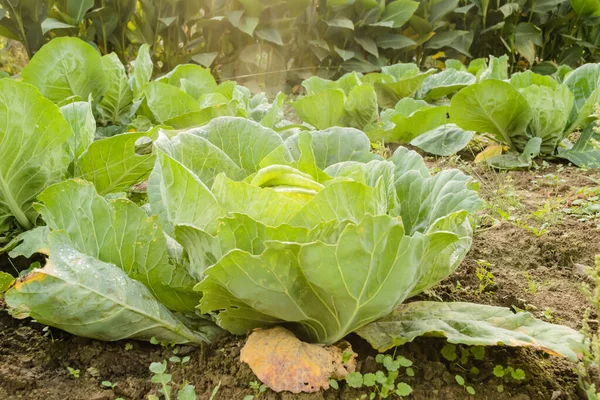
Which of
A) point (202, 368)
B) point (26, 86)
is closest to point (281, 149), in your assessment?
point (202, 368)

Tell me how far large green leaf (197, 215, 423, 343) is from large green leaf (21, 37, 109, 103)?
1.99 meters

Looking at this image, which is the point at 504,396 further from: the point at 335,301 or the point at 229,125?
the point at 229,125

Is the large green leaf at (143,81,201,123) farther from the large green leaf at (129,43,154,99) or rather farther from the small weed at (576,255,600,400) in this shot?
the small weed at (576,255,600,400)

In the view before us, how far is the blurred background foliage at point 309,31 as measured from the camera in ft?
20.4

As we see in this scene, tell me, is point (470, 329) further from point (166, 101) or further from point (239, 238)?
point (166, 101)

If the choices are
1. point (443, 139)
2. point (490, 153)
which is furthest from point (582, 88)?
point (443, 139)

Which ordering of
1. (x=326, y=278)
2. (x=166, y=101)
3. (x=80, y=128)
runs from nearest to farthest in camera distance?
(x=326, y=278) → (x=80, y=128) → (x=166, y=101)

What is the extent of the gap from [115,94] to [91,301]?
2.17 meters

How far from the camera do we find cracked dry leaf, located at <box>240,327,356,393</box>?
55.9 inches

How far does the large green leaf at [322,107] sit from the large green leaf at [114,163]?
1.87m

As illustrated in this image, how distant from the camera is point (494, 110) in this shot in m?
3.56

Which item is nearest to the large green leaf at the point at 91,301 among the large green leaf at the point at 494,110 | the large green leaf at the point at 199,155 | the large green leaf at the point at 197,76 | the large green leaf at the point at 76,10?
the large green leaf at the point at 199,155

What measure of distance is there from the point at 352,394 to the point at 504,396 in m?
0.42

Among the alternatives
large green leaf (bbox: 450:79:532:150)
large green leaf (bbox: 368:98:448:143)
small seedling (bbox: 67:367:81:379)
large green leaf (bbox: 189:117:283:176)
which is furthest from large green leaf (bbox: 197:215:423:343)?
large green leaf (bbox: 368:98:448:143)
